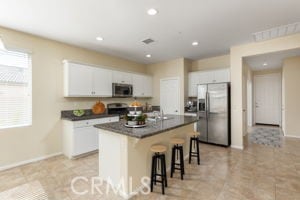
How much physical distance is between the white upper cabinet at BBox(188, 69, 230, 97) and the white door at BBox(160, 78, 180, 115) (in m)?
0.49

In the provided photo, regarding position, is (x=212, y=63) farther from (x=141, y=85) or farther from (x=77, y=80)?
(x=77, y=80)

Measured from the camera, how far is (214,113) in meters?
4.68

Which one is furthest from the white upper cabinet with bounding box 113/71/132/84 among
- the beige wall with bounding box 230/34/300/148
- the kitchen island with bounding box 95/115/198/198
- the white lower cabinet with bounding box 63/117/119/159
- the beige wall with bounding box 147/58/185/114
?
the beige wall with bounding box 230/34/300/148

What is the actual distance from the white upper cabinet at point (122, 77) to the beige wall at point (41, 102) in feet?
3.76

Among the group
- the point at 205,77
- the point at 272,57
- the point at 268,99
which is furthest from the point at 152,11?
the point at 268,99

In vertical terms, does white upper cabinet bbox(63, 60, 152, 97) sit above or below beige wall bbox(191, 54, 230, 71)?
below

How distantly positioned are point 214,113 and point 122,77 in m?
3.04

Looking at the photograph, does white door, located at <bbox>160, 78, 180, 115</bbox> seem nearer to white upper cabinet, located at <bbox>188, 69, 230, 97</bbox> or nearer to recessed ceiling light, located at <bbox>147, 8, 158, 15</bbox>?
white upper cabinet, located at <bbox>188, 69, 230, 97</bbox>

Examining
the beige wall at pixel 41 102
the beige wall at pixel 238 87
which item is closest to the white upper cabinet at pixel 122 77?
the beige wall at pixel 41 102

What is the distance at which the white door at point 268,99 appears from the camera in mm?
7287

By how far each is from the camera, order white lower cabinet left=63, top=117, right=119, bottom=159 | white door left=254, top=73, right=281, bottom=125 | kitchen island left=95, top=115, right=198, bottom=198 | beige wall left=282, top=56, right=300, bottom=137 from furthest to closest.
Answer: white door left=254, top=73, right=281, bottom=125
beige wall left=282, top=56, right=300, bottom=137
white lower cabinet left=63, top=117, right=119, bottom=159
kitchen island left=95, top=115, right=198, bottom=198

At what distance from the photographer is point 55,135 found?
3.93 meters

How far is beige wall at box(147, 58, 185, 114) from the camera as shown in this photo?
18.3 ft

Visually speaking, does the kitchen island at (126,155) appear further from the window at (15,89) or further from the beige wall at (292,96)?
the beige wall at (292,96)
